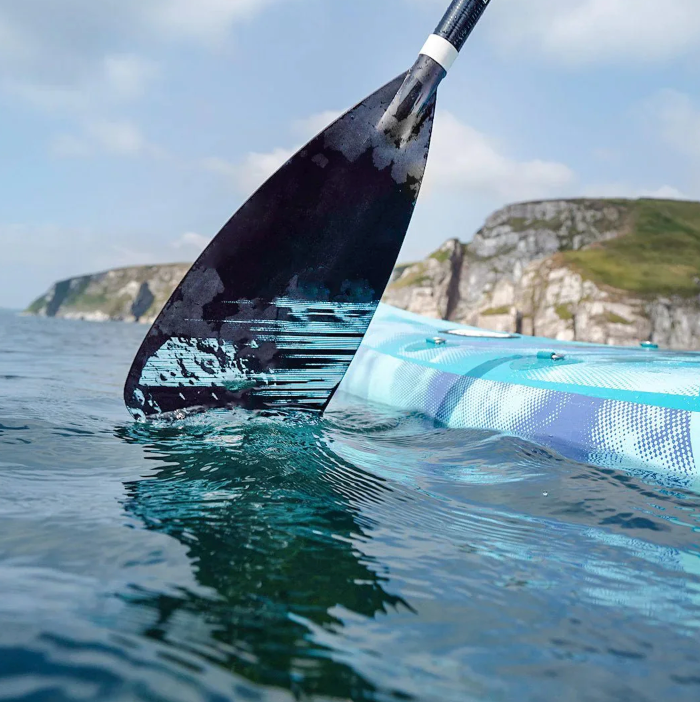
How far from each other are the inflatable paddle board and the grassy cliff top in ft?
290

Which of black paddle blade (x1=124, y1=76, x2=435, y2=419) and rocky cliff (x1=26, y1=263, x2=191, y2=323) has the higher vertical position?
rocky cliff (x1=26, y1=263, x2=191, y2=323)

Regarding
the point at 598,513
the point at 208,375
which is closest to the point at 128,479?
the point at 208,375

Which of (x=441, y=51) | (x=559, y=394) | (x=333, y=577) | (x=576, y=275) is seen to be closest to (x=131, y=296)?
(x=576, y=275)

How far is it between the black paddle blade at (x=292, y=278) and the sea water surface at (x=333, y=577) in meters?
0.95

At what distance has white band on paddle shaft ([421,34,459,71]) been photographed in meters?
4.60

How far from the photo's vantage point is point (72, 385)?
25.6 ft

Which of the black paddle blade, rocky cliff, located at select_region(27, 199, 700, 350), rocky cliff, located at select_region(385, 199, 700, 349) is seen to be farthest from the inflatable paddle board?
rocky cliff, located at select_region(385, 199, 700, 349)

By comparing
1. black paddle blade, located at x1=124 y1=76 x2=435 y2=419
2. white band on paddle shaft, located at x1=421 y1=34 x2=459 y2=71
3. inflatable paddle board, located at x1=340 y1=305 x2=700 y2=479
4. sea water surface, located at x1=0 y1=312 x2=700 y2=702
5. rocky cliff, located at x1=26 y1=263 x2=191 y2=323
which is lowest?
sea water surface, located at x1=0 y1=312 x2=700 y2=702

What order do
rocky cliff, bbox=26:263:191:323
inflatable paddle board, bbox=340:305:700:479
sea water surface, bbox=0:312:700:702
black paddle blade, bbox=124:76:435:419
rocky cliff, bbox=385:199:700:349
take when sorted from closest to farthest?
sea water surface, bbox=0:312:700:702
inflatable paddle board, bbox=340:305:700:479
black paddle blade, bbox=124:76:435:419
rocky cliff, bbox=385:199:700:349
rocky cliff, bbox=26:263:191:323

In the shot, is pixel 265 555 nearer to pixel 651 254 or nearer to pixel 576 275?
pixel 576 275

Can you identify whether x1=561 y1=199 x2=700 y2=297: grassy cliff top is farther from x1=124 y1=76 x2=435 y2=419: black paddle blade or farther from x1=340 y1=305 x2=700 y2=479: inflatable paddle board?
x1=124 y1=76 x2=435 y2=419: black paddle blade

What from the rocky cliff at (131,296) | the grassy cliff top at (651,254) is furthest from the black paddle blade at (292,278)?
the rocky cliff at (131,296)

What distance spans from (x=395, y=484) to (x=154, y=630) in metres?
1.97

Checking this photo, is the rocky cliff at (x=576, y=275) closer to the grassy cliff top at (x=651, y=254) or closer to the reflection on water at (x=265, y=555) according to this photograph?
the grassy cliff top at (x=651, y=254)
